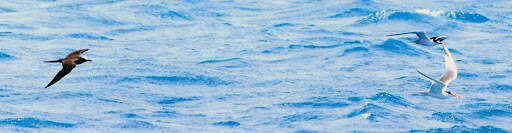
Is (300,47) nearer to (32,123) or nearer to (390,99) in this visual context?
(390,99)

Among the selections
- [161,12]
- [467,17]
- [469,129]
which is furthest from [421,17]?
[469,129]

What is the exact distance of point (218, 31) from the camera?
3822 cm

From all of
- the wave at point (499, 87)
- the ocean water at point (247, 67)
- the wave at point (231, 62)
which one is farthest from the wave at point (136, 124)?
the wave at point (499, 87)

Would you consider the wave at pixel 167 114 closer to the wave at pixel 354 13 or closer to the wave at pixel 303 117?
the wave at pixel 303 117

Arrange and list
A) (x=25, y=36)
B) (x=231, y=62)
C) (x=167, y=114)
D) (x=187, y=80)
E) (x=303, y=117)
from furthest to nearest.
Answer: (x=25, y=36) < (x=231, y=62) < (x=187, y=80) < (x=167, y=114) < (x=303, y=117)

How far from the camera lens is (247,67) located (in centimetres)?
3138

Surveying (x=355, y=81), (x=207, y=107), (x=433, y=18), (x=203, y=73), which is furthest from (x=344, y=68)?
(x=433, y=18)

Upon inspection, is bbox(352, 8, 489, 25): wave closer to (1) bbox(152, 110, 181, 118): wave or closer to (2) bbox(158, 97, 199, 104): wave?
(2) bbox(158, 97, 199, 104): wave

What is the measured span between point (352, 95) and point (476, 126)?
4.31 m

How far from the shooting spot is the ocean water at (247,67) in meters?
25.0

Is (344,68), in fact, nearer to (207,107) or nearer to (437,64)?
(437,64)

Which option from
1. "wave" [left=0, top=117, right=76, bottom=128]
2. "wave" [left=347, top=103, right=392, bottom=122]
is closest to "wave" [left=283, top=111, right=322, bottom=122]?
"wave" [left=347, top=103, right=392, bottom=122]

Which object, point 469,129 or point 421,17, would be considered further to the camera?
point 421,17

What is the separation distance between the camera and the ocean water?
25047mm
